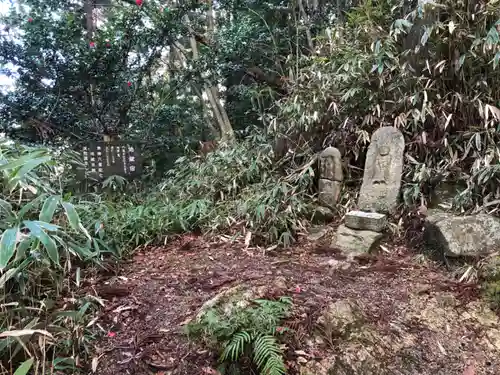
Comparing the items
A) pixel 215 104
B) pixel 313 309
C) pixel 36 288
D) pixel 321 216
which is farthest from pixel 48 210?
pixel 215 104

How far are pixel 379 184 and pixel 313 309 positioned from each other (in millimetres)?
1908

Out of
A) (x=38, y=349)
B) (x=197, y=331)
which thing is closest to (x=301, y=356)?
(x=197, y=331)

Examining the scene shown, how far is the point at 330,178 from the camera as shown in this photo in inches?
154

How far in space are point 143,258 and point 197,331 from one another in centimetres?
146

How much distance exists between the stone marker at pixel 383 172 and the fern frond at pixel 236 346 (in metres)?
2.24

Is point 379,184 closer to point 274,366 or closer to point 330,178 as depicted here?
point 330,178

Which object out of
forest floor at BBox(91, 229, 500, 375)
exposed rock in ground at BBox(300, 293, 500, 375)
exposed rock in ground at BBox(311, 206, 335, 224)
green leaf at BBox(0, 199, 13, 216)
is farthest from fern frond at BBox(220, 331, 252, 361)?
exposed rock in ground at BBox(311, 206, 335, 224)

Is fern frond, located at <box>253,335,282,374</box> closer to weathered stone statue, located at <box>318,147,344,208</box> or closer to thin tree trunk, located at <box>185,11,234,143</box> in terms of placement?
weathered stone statue, located at <box>318,147,344,208</box>

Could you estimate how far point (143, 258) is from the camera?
127 inches

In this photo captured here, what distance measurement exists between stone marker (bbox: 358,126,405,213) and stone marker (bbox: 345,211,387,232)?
0.84ft

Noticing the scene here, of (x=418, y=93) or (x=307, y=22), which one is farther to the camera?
(x=307, y=22)

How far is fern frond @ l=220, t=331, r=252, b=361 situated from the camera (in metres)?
1.70

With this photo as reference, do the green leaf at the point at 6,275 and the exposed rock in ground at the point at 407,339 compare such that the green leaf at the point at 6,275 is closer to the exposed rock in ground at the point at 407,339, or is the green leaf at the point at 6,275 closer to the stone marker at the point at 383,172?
the exposed rock in ground at the point at 407,339

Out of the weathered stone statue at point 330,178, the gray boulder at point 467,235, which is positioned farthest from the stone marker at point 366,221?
the weathered stone statue at point 330,178
